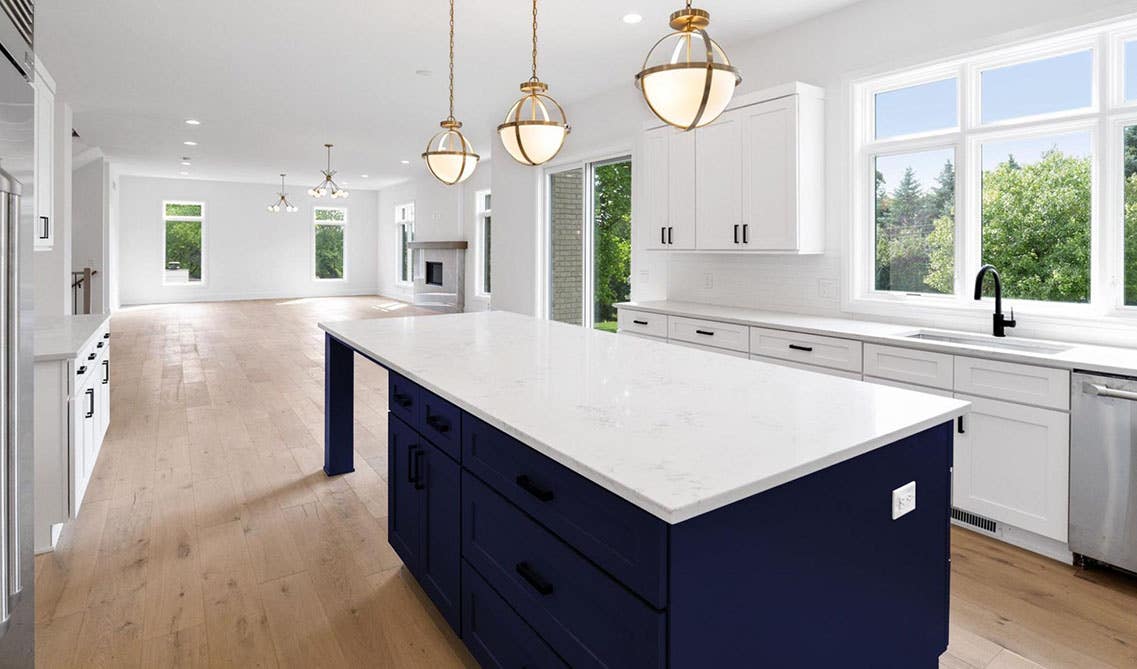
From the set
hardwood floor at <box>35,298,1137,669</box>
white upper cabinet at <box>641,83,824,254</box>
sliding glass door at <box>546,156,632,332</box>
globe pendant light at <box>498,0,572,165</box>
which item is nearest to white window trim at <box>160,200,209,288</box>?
sliding glass door at <box>546,156,632,332</box>

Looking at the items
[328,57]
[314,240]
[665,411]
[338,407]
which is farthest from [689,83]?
[314,240]

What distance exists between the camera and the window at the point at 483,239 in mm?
11570

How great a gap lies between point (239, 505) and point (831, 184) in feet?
12.7

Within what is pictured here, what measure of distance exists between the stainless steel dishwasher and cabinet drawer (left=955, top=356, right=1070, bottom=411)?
5 centimetres

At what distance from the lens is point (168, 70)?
560cm

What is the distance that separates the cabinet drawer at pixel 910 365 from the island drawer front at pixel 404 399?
90.8 inches

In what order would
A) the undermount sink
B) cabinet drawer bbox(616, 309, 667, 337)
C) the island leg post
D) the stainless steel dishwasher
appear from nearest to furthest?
the stainless steel dishwasher → the undermount sink → the island leg post → cabinet drawer bbox(616, 309, 667, 337)

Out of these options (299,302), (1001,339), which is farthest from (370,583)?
(299,302)

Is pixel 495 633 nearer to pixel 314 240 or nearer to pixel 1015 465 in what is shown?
pixel 1015 465

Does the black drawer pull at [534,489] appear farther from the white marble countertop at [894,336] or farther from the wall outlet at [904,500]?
the white marble countertop at [894,336]

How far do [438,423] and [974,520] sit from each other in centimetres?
254

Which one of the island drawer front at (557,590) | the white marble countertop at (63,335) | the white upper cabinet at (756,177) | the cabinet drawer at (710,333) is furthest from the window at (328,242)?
the island drawer front at (557,590)

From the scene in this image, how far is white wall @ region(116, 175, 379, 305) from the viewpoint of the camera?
13859mm

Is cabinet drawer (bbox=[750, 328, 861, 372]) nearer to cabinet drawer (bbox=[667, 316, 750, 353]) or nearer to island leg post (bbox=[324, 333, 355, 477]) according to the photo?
cabinet drawer (bbox=[667, 316, 750, 353])
